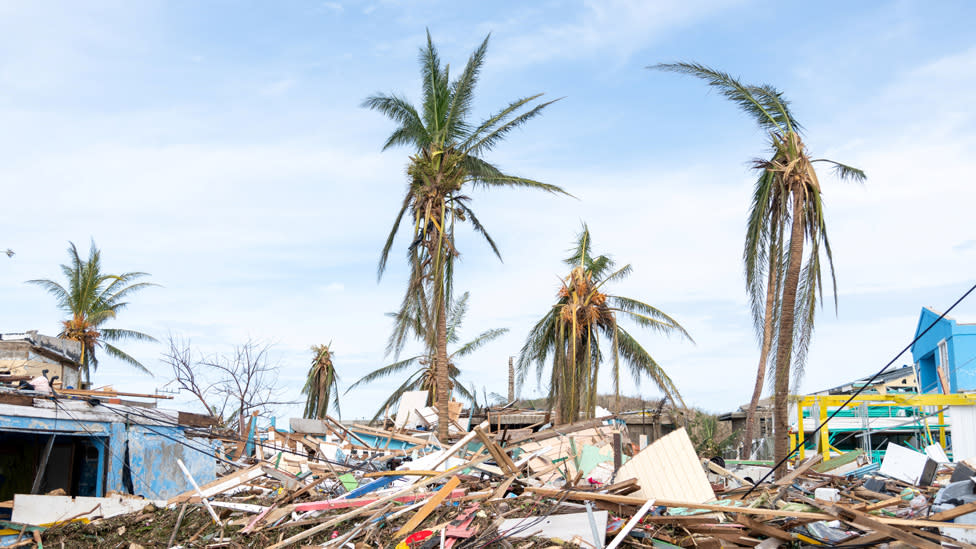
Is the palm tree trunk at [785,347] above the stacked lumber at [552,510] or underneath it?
above

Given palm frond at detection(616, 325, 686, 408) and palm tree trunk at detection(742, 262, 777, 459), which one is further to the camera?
palm frond at detection(616, 325, 686, 408)

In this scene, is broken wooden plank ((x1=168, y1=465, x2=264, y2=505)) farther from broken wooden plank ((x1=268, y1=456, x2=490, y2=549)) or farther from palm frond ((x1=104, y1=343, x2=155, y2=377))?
palm frond ((x1=104, y1=343, x2=155, y2=377))

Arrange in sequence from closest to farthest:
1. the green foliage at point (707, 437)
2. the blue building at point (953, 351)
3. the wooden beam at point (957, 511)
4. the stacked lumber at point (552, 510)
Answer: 1. the wooden beam at point (957, 511)
2. the stacked lumber at point (552, 510)
3. the green foliage at point (707, 437)
4. the blue building at point (953, 351)

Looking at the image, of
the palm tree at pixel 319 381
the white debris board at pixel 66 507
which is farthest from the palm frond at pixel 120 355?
the white debris board at pixel 66 507

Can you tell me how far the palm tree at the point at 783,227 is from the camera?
1386 centimetres

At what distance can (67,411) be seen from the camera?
465 inches

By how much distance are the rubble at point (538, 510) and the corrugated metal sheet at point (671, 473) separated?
1 cm

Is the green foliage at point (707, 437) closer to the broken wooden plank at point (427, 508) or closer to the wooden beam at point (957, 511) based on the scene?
the wooden beam at point (957, 511)

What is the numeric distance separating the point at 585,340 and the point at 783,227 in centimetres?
818

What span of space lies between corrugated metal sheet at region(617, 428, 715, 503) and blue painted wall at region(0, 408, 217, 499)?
8.23 meters

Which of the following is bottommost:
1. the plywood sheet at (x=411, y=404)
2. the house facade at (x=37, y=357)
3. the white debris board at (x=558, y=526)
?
the white debris board at (x=558, y=526)

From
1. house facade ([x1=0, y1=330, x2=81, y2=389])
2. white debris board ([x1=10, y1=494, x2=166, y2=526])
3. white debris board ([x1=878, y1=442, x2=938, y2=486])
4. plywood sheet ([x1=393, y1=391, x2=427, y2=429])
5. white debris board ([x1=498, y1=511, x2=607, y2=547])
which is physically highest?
house facade ([x1=0, y1=330, x2=81, y2=389])

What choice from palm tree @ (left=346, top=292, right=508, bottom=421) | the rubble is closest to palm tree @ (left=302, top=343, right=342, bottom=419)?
palm tree @ (left=346, top=292, right=508, bottom=421)

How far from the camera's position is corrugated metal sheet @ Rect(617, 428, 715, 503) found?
8492mm
